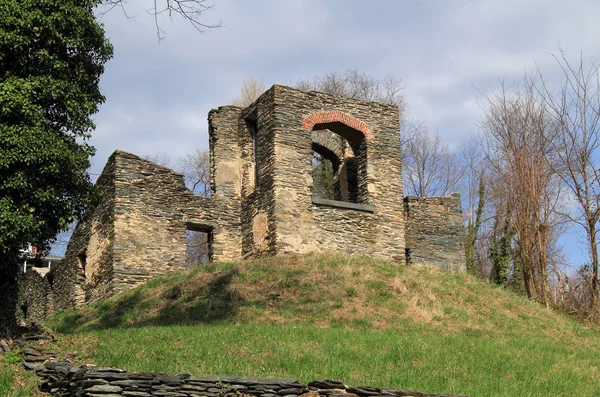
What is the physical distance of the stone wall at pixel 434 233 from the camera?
22.6 m

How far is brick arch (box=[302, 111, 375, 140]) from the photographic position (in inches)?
824

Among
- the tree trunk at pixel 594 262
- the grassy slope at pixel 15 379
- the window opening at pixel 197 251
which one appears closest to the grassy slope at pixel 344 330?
the grassy slope at pixel 15 379

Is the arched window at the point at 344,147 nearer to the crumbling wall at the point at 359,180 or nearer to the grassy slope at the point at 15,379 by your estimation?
the crumbling wall at the point at 359,180

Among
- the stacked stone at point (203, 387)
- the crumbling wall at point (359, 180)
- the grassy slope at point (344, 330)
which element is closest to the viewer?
the stacked stone at point (203, 387)

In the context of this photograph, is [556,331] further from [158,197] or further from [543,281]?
[158,197]

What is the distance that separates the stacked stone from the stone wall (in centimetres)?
1348

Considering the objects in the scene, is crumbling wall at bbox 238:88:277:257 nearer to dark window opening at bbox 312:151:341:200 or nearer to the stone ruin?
the stone ruin

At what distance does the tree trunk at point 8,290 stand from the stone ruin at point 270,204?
731 cm

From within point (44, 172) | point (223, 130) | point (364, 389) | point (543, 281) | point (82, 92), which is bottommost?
point (364, 389)

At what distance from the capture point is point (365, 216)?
20.8 metres

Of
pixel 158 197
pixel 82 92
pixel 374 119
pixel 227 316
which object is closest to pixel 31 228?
pixel 82 92

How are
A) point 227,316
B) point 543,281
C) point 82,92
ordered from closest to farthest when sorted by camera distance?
point 82,92, point 227,316, point 543,281

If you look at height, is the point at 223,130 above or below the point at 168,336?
above

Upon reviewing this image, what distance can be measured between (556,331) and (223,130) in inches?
428
